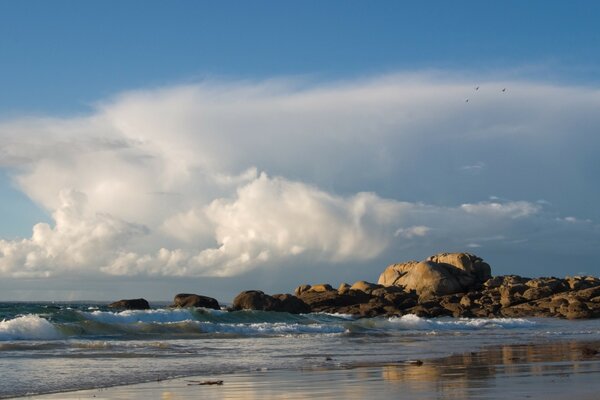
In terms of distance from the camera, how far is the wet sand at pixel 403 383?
1237 centimetres

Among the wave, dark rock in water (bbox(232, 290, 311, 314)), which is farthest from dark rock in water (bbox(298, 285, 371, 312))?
the wave

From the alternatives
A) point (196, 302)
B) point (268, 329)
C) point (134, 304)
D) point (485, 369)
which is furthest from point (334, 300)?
point (485, 369)

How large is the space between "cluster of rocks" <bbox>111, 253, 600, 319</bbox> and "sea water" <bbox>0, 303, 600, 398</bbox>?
916 cm

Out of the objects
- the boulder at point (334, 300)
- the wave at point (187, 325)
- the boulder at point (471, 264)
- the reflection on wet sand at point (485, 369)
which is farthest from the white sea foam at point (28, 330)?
the boulder at point (471, 264)

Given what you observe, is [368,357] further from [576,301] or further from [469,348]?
[576,301]

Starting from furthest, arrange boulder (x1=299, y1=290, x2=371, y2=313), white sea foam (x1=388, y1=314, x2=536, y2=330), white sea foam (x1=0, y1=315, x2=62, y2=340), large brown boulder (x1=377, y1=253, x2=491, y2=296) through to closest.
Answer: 1. large brown boulder (x1=377, y1=253, x2=491, y2=296)
2. boulder (x1=299, y1=290, x2=371, y2=313)
3. white sea foam (x1=388, y1=314, x2=536, y2=330)
4. white sea foam (x1=0, y1=315, x2=62, y2=340)

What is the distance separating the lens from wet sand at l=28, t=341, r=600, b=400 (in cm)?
1237

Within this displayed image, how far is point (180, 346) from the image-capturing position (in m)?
25.8

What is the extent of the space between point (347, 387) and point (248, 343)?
15.5 metres

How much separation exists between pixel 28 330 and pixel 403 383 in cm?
1967

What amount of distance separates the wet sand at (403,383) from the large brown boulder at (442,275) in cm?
4577

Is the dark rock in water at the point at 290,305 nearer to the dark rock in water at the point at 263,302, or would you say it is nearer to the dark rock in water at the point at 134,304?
the dark rock in water at the point at 263,302

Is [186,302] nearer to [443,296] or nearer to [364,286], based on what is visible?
[364,286]

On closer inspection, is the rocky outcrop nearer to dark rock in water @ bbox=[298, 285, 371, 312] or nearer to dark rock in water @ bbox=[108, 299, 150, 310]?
dark rock in water @ bbox=[298, 285, 371, 312]
